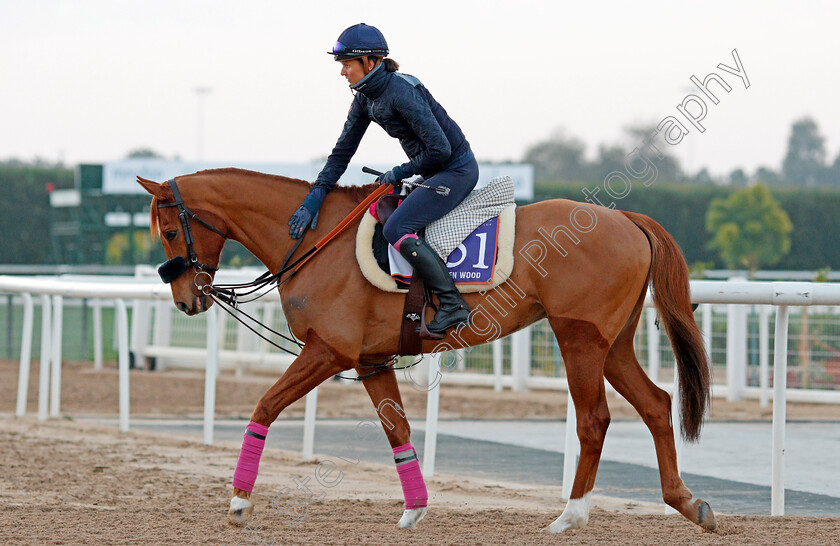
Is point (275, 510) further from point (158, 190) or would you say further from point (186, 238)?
point (158, 190)

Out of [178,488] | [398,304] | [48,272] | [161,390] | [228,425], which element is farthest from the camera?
[48,272]

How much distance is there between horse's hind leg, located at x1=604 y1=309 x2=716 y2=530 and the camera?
16.5 feet

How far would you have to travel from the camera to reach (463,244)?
5.28m

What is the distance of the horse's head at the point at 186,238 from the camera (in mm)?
5430

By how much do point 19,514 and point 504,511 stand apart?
2.50 meters

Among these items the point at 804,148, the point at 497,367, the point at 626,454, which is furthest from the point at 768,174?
the point at 626,454

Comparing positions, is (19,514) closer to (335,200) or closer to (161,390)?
(335,200)

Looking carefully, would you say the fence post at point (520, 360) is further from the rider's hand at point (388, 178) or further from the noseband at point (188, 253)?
the noseband at point (188, 253)

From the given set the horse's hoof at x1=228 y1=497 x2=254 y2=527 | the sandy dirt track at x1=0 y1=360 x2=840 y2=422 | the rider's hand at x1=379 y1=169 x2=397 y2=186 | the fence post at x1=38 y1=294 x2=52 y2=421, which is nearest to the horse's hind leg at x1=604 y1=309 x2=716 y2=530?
the rider's hand at x1=379 y1=169 x2=397 y2=186

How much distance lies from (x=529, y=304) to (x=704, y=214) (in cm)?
3634

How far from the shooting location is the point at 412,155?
17.8 ft

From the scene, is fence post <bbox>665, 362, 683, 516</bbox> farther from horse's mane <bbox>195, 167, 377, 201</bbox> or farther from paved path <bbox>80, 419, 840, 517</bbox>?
horse's mane <bbox>195, 167, 377, 201</bbox>

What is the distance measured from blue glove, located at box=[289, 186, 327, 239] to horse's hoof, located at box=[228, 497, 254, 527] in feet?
4.36

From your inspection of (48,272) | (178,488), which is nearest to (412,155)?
(178,488)
